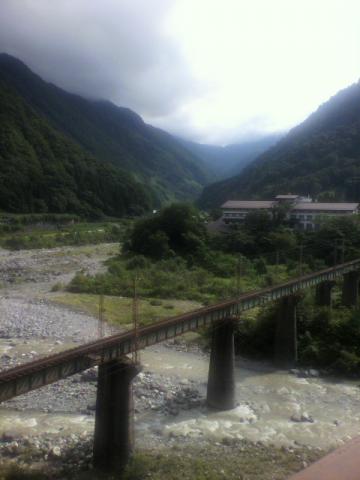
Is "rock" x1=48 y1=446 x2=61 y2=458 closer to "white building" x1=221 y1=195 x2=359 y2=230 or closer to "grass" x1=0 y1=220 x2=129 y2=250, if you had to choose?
"white building" x1=221 y1=195 x2=359 y2=230

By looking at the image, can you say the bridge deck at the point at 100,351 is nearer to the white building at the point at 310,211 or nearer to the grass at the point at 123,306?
the grass at the point at 123,306

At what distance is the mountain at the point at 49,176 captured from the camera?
125 meters

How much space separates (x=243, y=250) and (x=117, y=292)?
26913 millimetres

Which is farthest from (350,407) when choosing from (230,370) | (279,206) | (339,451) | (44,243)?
(44,243)

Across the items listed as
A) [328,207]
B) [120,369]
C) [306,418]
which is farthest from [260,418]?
[328,207]

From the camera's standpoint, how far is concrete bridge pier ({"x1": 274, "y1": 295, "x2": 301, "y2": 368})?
88.2 ft

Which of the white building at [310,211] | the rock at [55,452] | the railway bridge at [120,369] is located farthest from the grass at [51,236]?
the rock at [55,452]

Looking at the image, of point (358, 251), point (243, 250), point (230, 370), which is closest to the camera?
point (230, 370)

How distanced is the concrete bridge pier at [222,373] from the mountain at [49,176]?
107383mm

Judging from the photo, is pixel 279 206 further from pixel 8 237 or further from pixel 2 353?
pixel 2 353

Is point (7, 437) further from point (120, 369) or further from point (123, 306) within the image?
point (123, 306)

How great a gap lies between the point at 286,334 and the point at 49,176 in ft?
393

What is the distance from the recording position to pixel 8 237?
89500mm

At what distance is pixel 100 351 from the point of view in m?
15.3
